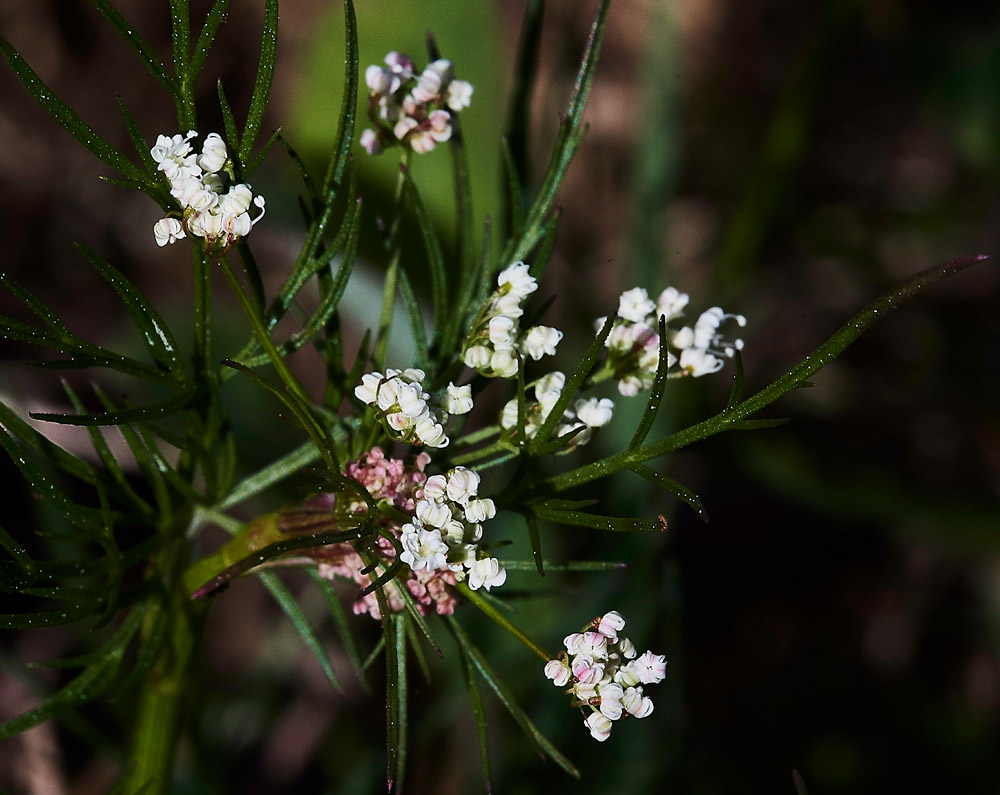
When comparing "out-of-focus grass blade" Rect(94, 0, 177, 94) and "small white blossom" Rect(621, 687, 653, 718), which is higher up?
"out-of-focus grass blade" Rect(94, 0, 177, 94)

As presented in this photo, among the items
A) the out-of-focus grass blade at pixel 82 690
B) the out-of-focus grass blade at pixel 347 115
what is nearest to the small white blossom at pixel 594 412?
the out-of-focus grass blade at pixel 347 115

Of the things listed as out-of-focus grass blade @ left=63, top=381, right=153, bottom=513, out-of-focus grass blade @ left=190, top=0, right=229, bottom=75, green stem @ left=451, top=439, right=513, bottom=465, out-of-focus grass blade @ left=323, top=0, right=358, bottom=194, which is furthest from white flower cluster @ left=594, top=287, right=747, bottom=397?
out-of-focus grass blade @ left=63, top=381, right=153, bottom=513

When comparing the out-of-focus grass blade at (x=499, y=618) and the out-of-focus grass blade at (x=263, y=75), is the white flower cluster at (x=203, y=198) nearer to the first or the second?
the out-of-focus grass blade at (x=263, y=75)

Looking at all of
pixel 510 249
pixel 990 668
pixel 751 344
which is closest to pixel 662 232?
pixel 751 344

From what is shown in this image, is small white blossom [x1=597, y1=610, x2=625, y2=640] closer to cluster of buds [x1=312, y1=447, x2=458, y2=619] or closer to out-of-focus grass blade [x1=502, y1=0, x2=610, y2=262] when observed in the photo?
cluster of buds [x1=312, y1=447, x2=458, y2=619]

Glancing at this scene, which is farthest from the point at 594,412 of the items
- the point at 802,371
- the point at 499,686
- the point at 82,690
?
the point at 82,690

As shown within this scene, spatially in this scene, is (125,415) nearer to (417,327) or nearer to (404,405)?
(404,405)
